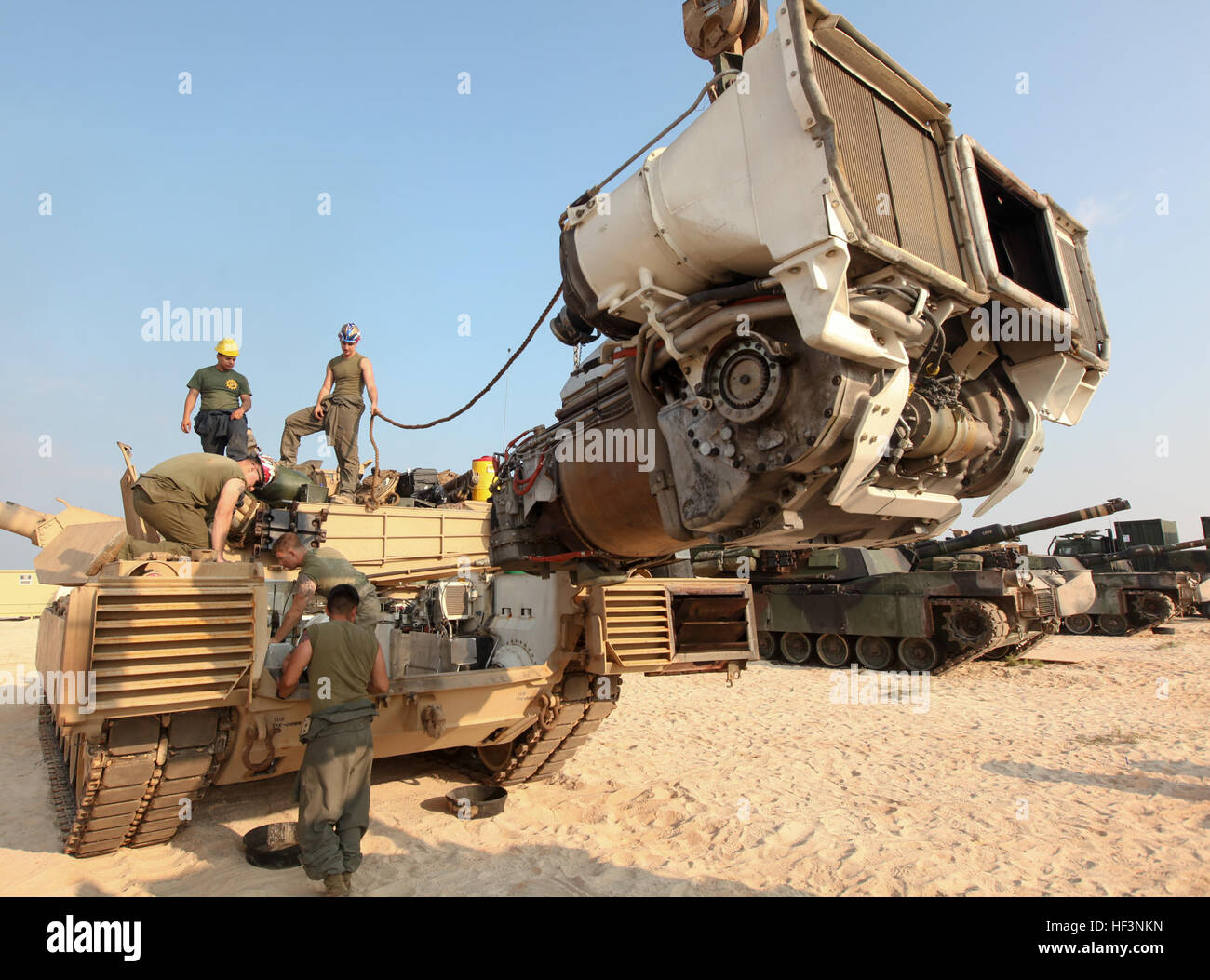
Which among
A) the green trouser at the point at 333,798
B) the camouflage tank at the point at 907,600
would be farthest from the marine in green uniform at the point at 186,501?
the camouflage tank at the point at 907,600

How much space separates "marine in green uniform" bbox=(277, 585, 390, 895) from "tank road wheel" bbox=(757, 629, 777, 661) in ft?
36.4

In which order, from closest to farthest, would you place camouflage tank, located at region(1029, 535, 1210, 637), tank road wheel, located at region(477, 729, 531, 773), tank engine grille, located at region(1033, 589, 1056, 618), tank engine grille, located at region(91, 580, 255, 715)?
tank engine grille, located at region(91, 580, 255, 715)
tank road wheel, located at region(477, 729, 531, 773)
tank engine grille, located at region(1033, 589, 1056, 618)
camouflage tank, located at region(1029, 535, 1210, 637)

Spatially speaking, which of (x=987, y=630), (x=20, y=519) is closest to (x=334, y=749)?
(x=20, y=519)

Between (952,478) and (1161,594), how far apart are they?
15.7 m

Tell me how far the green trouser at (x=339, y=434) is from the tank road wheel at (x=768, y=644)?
9.60 metres

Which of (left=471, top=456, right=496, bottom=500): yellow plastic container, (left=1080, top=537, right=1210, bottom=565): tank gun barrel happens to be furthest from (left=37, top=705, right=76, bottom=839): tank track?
(left=1080, top=537, right=1210, bottom=565): tank gun barrel

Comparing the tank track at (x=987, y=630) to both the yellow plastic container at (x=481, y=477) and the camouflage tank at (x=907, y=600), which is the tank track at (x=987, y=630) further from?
the yellow plastic container at (x=481, y=477)

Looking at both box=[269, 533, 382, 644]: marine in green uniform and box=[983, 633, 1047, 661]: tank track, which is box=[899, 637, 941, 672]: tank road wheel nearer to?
box=[983, 633, 1047, 661]: tank track

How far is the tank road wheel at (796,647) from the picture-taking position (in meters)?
13.2

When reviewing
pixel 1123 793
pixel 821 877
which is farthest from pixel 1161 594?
pixel 821 877

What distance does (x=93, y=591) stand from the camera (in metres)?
2.90

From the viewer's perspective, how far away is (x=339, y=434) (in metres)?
5.82

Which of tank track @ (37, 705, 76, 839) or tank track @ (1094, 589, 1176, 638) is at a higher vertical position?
tank track @ (37, 705, 76, 839)

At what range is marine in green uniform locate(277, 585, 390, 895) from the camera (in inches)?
127
